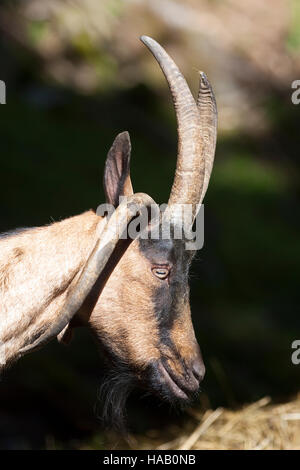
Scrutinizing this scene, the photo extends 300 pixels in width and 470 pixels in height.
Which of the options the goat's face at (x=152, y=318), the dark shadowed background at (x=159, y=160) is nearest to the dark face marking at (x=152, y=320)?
the goat's face at (x=152, y=318)

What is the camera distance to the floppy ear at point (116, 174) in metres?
4.39

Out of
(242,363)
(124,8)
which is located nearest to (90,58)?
(124,8)

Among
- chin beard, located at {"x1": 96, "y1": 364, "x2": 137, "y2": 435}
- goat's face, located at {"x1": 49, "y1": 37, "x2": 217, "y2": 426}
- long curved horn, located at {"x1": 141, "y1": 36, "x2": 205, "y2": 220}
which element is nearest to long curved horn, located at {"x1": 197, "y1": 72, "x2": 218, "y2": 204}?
goat's face, located at {"x1": 49, "y1": 37, "x2": 217, "y2": 426}

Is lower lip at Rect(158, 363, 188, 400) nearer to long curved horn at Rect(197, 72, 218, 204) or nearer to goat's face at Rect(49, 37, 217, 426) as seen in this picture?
goat's face at Rect(49, 37, 217, 426)

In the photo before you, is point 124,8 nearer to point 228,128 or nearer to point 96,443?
point 228,128

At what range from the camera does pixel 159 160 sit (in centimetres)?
1306

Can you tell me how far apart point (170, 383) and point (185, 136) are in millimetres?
1340

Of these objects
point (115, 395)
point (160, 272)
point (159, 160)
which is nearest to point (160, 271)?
point (160, 272)

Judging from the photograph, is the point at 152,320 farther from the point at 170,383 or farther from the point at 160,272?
the point at 170,383

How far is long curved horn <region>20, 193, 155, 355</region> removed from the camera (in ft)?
13.8

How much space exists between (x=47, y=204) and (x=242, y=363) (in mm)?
3157

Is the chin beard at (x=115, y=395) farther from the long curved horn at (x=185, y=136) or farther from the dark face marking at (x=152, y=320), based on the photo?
the long curved horn at (x=185, y=136)

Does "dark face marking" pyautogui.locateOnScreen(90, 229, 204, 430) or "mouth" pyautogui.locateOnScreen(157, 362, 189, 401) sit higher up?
"dark face marking" pyautogui.locateOnScreen(90, 229, 204, 430)
